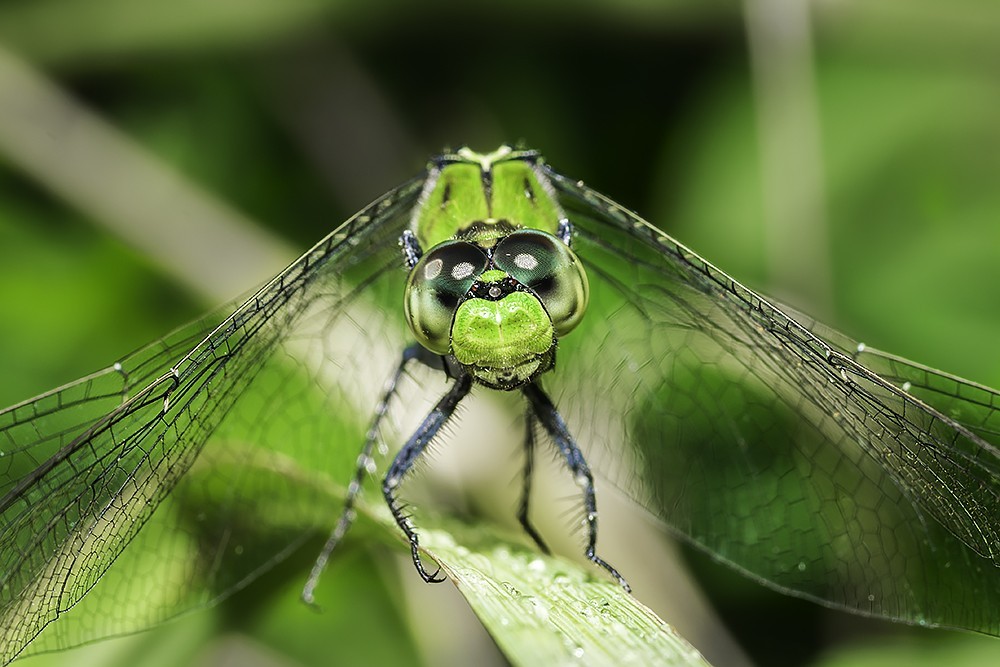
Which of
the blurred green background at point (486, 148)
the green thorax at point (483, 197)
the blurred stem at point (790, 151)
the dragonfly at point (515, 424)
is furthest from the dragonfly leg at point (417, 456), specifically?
the blurred stem at point (790, 151)

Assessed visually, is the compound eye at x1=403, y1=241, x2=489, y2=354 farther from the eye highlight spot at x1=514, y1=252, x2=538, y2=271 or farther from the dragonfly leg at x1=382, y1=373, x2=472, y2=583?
the dragonfly leg at x1=382, y1=373, x2=472, y2=583

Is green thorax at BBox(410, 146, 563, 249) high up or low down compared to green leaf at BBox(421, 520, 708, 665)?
up

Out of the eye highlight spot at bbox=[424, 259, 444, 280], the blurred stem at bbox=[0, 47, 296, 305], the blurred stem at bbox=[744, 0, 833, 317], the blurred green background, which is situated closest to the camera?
the eye highlight spot at bbox=[424, 259, 444, 280]

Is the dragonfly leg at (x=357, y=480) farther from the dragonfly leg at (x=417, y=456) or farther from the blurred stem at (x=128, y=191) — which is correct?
the blurred stem at (x=128, y=191)

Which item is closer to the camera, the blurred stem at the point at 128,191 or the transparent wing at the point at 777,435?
the transparent wing at the point at 777,435

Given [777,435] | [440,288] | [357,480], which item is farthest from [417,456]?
[777,435]

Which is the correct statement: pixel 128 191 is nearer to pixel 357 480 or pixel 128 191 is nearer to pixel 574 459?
pixel 357 480

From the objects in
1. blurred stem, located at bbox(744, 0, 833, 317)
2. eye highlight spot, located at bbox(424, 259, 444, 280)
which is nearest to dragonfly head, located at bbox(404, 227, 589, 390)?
eye highlight spot, located at bbox(424, 259, 444, 280)
